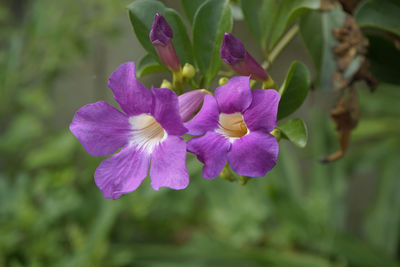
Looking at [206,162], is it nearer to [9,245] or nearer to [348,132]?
[348,132]

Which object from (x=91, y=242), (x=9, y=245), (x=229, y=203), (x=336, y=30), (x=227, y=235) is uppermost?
(x=336, y=30)

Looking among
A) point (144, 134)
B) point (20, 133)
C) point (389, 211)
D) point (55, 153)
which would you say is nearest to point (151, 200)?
point (55, 153)

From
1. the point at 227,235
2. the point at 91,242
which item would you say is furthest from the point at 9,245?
the point at 227,235

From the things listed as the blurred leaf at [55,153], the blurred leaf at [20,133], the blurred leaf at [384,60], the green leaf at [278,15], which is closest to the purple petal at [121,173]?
the green leaf at [278,15]

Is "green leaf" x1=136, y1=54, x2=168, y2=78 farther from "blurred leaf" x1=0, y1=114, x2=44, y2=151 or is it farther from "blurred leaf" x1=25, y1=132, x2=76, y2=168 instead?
"blurred leaf" x1=0, y1=114, x2=44, y2=151

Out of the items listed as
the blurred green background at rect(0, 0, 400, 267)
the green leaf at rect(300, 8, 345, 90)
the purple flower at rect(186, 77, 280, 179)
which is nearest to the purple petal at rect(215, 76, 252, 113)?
the purple flower at rect(186, 77, 280, 179)

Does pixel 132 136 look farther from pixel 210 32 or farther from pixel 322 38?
pixel 322 38
